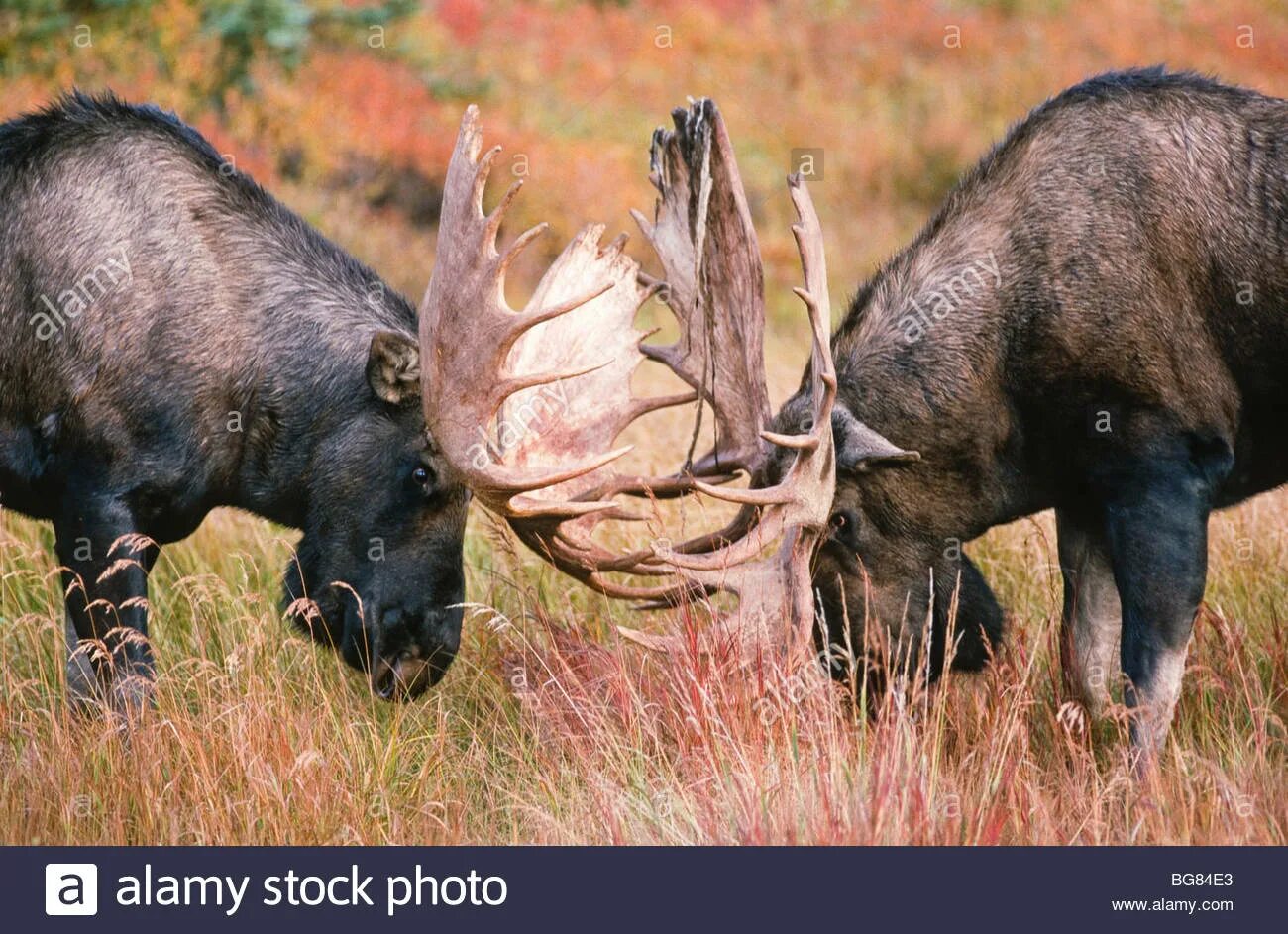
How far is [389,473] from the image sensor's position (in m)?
6.61

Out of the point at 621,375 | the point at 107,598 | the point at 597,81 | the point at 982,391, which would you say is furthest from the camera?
the point at 597,81

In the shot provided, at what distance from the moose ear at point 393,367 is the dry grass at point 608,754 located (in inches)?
38.9

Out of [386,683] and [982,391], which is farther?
[386,683]

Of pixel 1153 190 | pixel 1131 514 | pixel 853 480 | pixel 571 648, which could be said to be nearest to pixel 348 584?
pixel 571 648

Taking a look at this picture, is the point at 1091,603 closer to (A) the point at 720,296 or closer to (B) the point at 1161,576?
(B) the point at 1161,576

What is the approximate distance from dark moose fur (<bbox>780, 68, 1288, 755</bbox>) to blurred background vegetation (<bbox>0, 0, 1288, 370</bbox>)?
888 cm

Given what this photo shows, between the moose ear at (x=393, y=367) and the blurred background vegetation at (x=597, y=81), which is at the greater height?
the blurred background vegetation at (x=597, y=81)

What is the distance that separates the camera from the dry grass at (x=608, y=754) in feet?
17.6

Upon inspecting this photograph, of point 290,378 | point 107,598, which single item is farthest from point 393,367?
point 107,598

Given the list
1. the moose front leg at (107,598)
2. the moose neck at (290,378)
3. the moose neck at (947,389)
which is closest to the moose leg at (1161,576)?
the moose neck at (947,389)

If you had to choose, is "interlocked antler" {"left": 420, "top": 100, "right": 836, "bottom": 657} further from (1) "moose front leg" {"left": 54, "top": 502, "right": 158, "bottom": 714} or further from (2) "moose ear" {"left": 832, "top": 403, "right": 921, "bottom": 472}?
(1) "moose front leg" {"left": 54, "top": 502, "right": 158, "bottom": 714}

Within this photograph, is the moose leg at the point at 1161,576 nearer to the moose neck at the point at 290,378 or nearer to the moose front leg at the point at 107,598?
the moose neck at the point at 290,378

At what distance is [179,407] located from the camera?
21.5 feet

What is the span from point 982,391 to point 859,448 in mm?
526
